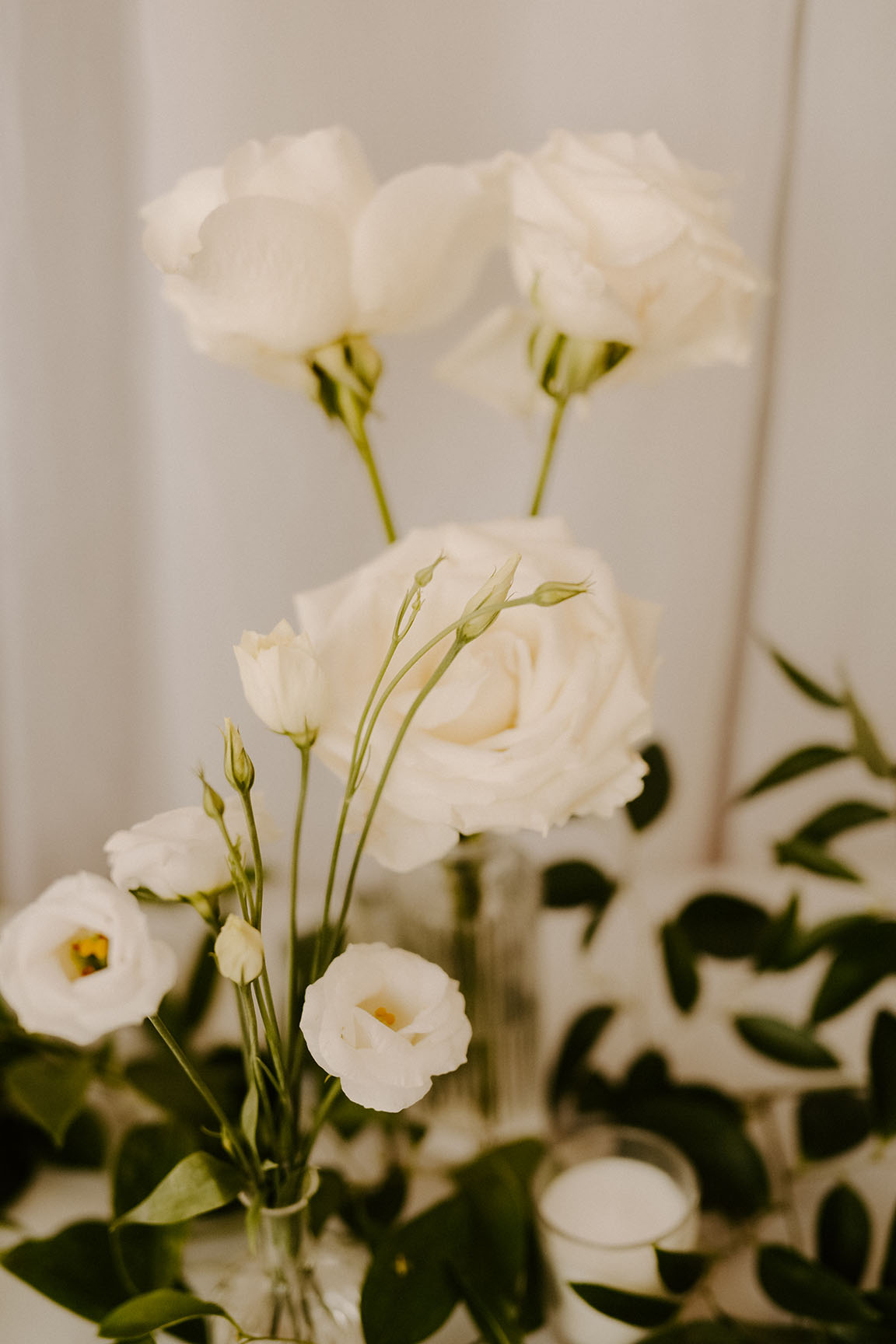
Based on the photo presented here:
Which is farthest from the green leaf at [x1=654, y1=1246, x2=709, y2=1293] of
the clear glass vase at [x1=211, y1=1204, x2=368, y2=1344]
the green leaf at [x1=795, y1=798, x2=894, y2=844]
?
the green leaf at [x1=795, y1=798, x2=894, y2=844]

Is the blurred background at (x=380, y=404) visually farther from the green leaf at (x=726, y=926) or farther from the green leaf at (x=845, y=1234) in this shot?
the green leaf at (x=845, y=1234)

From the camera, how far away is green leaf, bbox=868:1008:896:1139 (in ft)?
1.69

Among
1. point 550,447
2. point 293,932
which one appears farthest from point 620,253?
point 293,932

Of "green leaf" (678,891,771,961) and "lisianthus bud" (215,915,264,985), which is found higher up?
"lisianthus bud" (215,915,264,985)

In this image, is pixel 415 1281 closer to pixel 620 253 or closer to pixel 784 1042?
pixel 784 1042

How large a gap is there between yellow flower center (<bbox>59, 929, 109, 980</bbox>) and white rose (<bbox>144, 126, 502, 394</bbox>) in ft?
0.80

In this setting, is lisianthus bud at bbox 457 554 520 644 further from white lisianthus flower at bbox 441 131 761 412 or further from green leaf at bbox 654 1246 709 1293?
green leaf at bbox 654 1246 709 1293

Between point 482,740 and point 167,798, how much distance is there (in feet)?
1.25

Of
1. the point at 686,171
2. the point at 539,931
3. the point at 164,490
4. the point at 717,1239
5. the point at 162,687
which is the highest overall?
the point at 686,171

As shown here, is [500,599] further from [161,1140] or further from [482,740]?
[161,1140]

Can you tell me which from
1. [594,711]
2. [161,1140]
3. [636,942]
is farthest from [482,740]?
[636,942]

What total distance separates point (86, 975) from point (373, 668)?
14 centimetres

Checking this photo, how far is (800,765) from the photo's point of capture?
0.56m

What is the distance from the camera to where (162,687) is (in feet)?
2.25
